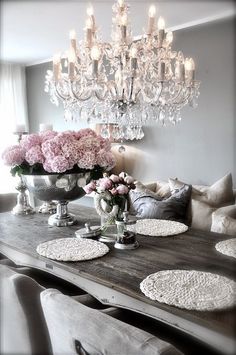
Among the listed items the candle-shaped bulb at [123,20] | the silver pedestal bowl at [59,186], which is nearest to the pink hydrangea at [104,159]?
the silver pedestal bowl at [59,186]

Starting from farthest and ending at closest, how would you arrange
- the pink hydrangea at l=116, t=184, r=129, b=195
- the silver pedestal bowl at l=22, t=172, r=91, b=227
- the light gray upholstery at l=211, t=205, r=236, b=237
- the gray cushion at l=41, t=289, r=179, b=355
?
the light gray upholstery at l=211, t=205, r=236, b=237 → the silver pedestal bowl at l=22, t=172, r=91, b=227 → the pink hydrangea at l=116, t=184, r=129, b=195 → the gray cushion at l=41, t=289, r=179, b=355

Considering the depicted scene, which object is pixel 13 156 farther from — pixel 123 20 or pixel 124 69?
pixel 123 20

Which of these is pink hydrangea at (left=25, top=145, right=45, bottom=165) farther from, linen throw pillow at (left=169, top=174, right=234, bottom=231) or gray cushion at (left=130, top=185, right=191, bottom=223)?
linen throw pillow at (left=169, top=174, right=234, bottom=231)

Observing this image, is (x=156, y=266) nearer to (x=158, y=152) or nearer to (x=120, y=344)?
(x=120, y=344)

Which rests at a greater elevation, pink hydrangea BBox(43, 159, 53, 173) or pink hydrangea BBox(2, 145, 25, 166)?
pink hydrangea BBox(2, 145, 25, 166)

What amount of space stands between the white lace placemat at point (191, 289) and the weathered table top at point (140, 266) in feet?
0.07

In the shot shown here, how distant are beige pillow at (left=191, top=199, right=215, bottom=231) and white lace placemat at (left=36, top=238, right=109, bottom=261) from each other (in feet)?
4.00

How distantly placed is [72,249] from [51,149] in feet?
1.77

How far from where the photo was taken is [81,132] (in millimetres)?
1835

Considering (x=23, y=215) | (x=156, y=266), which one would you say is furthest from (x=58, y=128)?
(x=156, y=266)

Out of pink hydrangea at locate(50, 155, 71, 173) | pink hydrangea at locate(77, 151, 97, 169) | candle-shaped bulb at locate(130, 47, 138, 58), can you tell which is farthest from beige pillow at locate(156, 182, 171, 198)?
pink hydrangea at locate(50, 155, 71, 173)

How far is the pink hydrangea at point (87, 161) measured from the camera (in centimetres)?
170

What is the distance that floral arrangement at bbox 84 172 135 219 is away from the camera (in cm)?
146

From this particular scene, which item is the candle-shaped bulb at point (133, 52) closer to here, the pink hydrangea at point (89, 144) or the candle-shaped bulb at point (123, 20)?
the candle-shaped bulb at point (123, 20)
